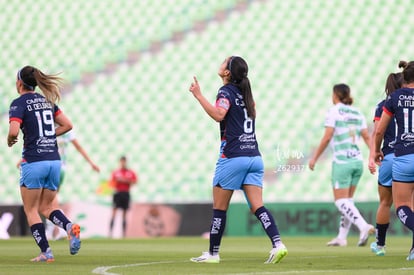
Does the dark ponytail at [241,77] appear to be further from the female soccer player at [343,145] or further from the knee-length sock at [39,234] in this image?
the female soccer player at [343,145]

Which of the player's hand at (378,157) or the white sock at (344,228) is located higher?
the player's hand at (378,157)

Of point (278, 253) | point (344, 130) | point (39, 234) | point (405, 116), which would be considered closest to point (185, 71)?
point (344, 130)

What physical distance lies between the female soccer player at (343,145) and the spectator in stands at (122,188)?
571cm

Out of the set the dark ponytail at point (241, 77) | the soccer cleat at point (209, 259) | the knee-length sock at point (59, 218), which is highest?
the dark ponytail at point (241, 77)

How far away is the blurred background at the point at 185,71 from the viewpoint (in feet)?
67.2

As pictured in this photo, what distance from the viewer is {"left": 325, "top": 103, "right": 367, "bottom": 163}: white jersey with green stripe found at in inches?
532

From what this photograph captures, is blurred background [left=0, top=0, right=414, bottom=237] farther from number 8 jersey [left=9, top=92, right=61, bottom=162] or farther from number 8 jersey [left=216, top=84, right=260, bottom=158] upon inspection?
number 8 jersey [left=216, top=84, right=260, bottom=158]

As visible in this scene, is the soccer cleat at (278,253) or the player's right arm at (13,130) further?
the player's right arm at (13,130)

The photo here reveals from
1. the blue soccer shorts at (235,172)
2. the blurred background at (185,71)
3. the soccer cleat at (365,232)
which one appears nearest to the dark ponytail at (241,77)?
the blue soccer shorts at (235,172)

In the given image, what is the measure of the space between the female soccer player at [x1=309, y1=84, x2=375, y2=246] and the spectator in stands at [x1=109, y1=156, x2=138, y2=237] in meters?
5.71

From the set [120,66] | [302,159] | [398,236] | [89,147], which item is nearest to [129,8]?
[120,66]

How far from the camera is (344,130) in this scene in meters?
13.6

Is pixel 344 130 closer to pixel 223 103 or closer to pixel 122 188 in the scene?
pixel 223 103

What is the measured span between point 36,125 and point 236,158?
6.49 ft
